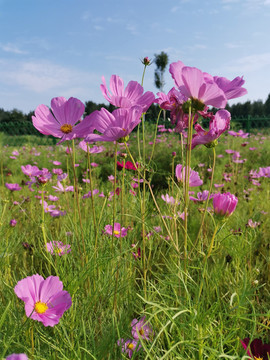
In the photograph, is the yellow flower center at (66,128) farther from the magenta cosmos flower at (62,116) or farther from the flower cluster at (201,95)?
the flower cluster at (201,95)

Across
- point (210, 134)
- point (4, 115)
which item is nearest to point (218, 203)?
point (210, 134)

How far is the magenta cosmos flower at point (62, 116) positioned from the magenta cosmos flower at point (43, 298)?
0.30 metres

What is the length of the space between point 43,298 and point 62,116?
383mm

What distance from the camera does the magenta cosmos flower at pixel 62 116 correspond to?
69cm

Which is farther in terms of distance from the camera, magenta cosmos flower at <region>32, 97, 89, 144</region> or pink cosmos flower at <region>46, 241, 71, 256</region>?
pink cosmos flower at <region>46, 241, 71, 256</region>

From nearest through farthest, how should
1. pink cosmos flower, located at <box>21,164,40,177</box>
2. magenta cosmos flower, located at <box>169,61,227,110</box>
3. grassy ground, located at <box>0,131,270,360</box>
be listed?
magenta cosmos flower, located at <box>169,61,227,110</box> < grassy ground, located at <box>0,131,270,360</box> < pink cosmos flower, located at <box>21,164,40,177</box>

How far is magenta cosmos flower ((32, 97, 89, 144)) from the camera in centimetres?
69

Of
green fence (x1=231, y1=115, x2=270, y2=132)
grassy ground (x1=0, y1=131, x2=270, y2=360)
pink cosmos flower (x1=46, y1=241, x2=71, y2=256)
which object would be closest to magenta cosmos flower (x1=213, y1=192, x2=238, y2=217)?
grassy ground (x1=0, y1=131, x2=270, y2=360)

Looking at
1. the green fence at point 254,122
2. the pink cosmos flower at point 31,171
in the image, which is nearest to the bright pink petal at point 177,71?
the pink cosmos flower at point 31,171

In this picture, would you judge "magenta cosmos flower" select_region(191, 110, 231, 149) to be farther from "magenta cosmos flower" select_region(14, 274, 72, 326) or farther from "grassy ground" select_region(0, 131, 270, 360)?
"magenta cosmos flower" select_region(14, 274, 72, 326)

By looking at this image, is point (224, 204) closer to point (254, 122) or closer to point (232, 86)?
point (232, 86)

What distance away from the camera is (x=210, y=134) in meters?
0.60

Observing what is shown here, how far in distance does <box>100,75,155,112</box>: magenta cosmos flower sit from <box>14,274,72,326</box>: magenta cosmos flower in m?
0.38

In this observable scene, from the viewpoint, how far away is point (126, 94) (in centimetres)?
74
